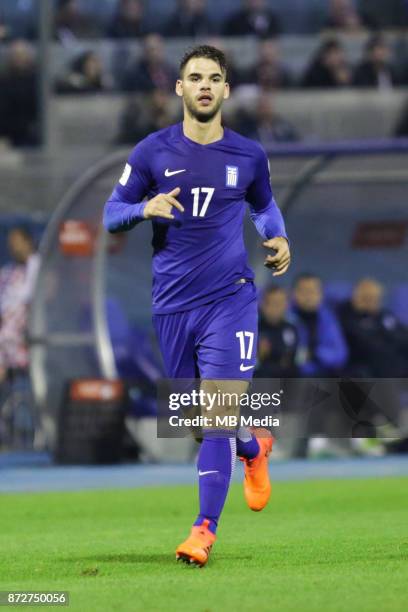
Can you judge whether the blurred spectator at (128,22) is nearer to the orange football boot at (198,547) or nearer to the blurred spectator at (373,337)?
the blurred spectator at (373,337)

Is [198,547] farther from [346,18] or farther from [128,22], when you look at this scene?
[346,18]

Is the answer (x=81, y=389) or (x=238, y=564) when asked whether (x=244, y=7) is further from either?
(x=238, y=564)

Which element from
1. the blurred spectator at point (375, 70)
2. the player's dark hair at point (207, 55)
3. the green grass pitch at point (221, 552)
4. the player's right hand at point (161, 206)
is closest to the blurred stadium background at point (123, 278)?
the blurred spectator at point (375, 70)

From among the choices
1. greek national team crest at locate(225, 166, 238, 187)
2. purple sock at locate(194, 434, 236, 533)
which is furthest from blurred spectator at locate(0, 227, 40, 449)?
purple sock at locate(194, 434, 236, 533)

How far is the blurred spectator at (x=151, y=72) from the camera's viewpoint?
75.8 feet

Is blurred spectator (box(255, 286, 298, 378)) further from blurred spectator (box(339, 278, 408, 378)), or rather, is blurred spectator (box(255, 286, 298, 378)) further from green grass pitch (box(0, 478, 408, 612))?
green grass pitch (box(0, 478, 408, 612))

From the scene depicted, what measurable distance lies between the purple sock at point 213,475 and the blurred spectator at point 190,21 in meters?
17.2

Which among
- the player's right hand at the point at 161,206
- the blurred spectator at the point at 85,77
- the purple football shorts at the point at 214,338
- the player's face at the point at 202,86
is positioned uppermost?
the player's face at the point at 202,86

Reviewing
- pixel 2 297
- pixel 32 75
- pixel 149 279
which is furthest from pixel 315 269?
pixel 32 75

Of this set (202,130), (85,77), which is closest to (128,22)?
(85,77)

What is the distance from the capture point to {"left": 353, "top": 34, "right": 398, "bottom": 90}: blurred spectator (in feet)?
78.5

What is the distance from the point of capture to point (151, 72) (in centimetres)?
2323

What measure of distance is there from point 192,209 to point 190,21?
56.3 feet

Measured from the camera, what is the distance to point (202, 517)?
778 centimetres
